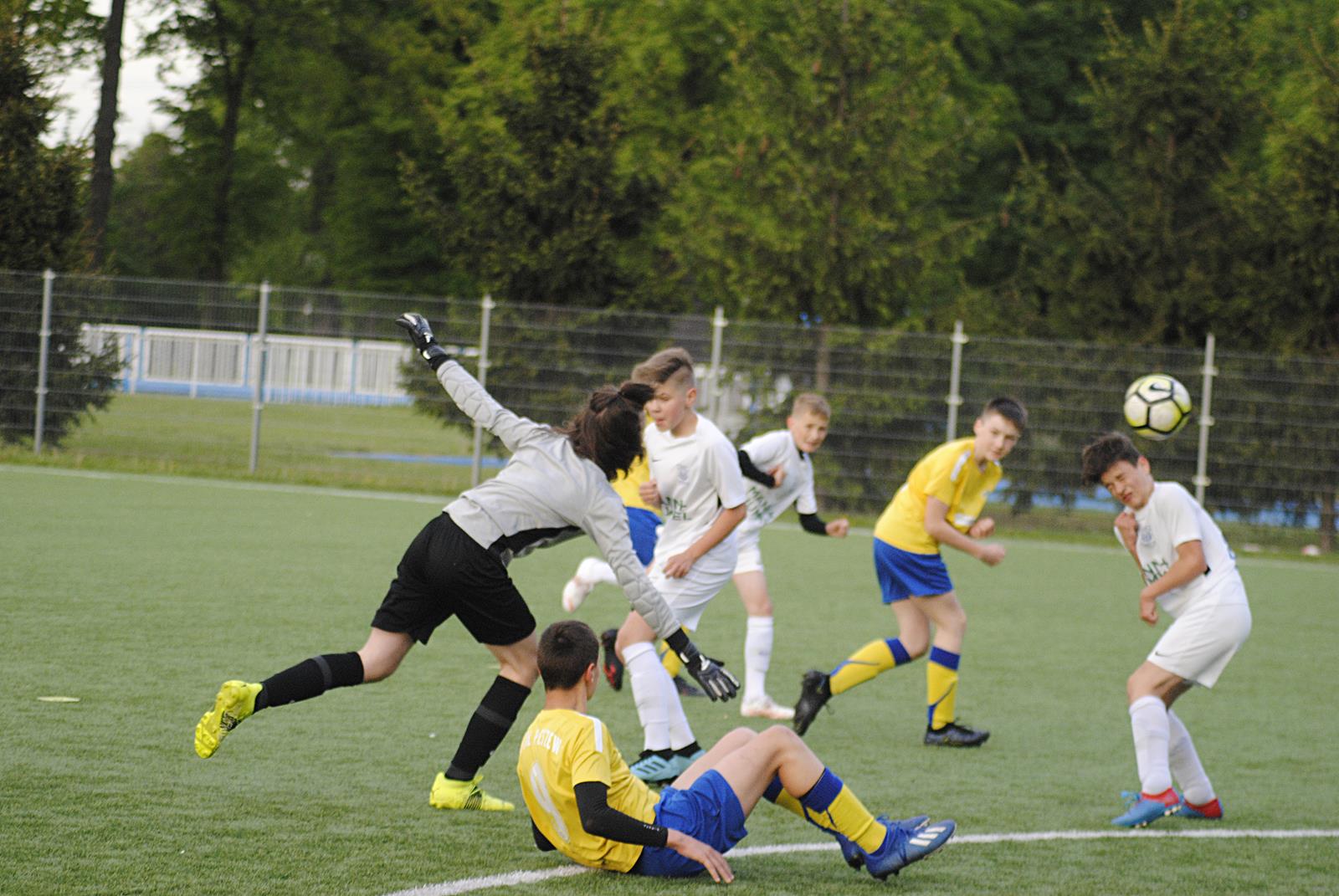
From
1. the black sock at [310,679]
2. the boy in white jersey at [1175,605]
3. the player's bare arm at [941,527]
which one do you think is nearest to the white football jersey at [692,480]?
the player's bare arm at [941,527]

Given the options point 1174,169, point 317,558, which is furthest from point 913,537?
point 1174,169

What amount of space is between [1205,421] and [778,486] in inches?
474

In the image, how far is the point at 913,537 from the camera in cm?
779

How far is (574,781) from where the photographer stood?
435 cm

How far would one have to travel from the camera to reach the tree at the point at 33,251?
773 inches

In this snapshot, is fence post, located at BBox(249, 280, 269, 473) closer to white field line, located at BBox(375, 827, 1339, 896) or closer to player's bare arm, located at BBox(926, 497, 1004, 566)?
player's bare arm, located at BBox(926, 497, 1004, 566)

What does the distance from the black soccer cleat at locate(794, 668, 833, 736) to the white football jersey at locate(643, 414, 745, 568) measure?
801 mm

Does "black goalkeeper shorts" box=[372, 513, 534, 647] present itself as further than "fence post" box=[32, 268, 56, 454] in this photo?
No

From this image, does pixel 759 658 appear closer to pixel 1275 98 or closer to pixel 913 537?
pixel 913 537

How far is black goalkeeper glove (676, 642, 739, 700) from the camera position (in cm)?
474

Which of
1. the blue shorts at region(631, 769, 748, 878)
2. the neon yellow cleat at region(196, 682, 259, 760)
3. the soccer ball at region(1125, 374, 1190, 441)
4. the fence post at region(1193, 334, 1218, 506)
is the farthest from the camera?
the fence post at region(1193, 334, 1218, 506)

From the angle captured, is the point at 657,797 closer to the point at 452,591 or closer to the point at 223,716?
the point at 452,591

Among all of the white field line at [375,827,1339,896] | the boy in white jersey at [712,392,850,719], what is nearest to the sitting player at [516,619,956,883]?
the white field line at [375,827,1339,896]

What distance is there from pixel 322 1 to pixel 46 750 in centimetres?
3223
